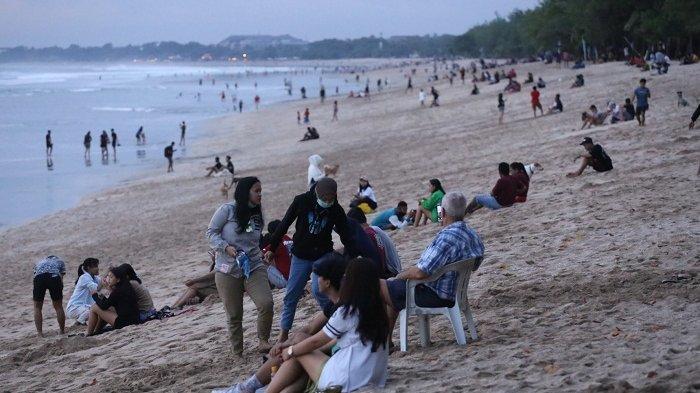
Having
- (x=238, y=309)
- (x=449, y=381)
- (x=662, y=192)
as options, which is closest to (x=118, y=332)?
(x=238, y=309)

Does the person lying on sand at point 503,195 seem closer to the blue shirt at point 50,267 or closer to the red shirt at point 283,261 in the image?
the red shirt at point 283,261

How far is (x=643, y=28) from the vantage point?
5425cm

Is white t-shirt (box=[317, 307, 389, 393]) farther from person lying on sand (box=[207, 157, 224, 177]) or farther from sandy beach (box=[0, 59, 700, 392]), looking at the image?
person lying on sand (box=[207, 157, 224, 177])

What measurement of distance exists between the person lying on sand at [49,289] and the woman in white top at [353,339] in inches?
240

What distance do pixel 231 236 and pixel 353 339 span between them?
2255 millimetres

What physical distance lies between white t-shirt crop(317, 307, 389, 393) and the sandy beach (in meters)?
0.29

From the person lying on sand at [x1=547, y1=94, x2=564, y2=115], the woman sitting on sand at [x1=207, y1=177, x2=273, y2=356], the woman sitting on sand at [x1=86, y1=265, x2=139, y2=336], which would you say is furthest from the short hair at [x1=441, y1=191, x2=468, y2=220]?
the person lying on sand at [x1=547, y1=94, x2=564, y2=115]

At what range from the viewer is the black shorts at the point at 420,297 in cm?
750

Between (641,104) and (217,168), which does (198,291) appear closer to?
(641,104)

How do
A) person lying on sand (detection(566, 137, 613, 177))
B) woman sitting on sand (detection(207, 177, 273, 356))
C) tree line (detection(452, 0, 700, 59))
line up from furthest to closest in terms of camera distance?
tree line (detection(452, 0, 700, 59)), person lying on sand (detection(566, 137, 613, 177)), woman sitting on sand (detection(207, 177, 273, 356))

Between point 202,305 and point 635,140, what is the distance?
38.2 ft

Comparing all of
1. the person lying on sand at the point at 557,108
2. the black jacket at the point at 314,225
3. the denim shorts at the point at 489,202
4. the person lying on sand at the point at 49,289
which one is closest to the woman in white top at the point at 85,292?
the person lying on sand at the point at 49,289

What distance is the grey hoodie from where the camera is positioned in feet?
27.6

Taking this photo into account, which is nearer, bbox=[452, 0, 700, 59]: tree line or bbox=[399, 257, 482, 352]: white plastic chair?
bbox=[399, 257, 482, 352]: white plastic chair
